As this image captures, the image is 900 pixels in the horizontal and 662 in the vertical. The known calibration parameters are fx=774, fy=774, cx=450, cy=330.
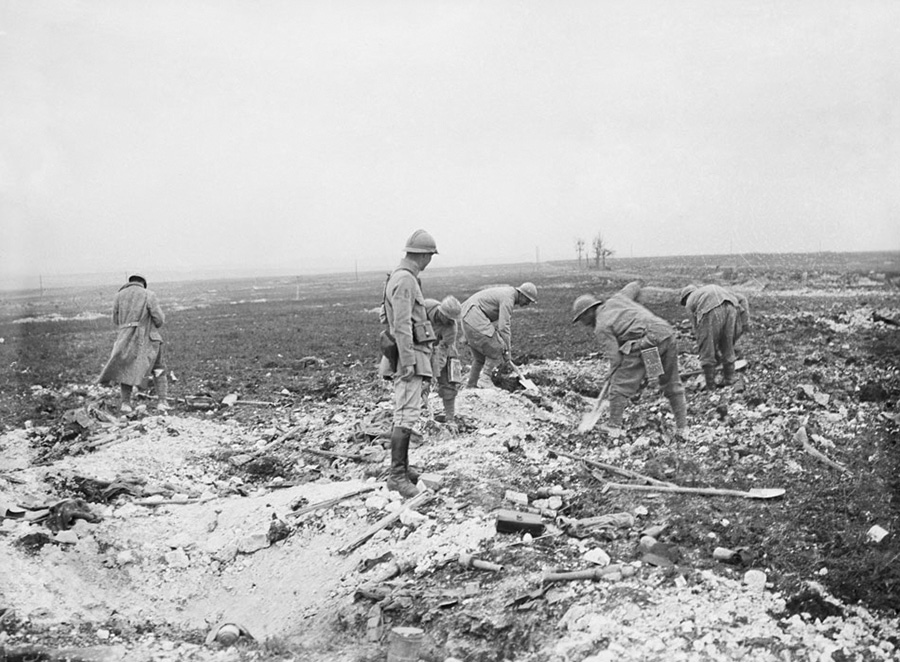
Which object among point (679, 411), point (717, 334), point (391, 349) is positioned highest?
point (391, 349)

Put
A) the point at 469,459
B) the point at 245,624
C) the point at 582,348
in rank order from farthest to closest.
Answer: the point at 582,348
the point at 469,459
the point at 245,624

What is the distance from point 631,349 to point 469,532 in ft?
10.7

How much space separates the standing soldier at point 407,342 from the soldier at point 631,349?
2.04 m

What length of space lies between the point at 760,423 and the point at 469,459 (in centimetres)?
336

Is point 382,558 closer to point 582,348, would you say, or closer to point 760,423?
point 760,423

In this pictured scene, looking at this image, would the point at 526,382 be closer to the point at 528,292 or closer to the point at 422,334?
the point at 528,292

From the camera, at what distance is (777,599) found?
4.38 m

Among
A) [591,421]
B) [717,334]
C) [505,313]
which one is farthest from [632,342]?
[717,334]

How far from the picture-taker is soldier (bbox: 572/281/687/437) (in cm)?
797

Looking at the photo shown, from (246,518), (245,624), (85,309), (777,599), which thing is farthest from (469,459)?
(85,309)

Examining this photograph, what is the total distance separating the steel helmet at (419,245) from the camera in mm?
6734

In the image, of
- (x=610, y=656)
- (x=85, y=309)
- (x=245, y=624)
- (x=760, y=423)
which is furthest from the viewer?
(x=85, y=309)

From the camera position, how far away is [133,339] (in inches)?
418

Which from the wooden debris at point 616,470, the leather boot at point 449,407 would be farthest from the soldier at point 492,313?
the wooden debris at point 616,470
